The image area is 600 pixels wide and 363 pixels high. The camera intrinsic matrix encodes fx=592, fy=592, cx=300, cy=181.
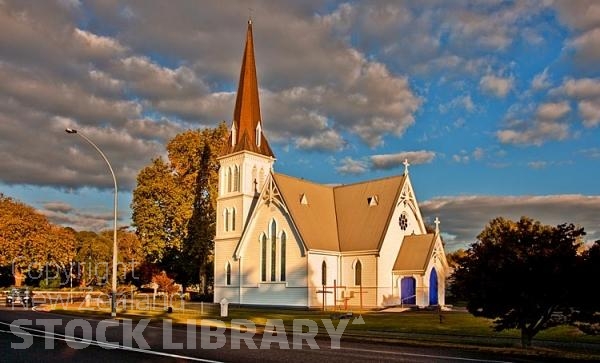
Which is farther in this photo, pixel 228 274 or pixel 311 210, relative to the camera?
pixel 228 274

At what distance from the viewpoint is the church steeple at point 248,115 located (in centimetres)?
5381

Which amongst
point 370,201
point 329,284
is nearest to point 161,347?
point 329,284

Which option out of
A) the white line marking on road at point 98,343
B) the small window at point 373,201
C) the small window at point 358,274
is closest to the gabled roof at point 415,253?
the small window at point 358,274

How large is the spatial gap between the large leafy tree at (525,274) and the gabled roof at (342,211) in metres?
27.7

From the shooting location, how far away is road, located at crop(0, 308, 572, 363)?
13.8 metres

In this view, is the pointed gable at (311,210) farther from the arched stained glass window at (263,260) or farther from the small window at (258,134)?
the small window at (258,134)

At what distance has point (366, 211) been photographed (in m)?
48.2

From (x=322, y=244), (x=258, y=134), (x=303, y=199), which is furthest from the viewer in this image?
(x=258, y=134)

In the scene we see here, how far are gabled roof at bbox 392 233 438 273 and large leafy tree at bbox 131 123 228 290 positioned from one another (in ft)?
76.2

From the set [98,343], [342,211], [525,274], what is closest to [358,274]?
[342,211]

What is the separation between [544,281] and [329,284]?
31.0m

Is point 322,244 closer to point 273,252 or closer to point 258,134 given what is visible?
point 273,252

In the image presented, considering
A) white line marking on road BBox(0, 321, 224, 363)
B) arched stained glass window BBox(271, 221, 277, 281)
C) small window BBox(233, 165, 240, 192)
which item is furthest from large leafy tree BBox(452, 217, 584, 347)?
small window BBox(233, 165, 240, 192)

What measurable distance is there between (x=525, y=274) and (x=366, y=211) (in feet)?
106
